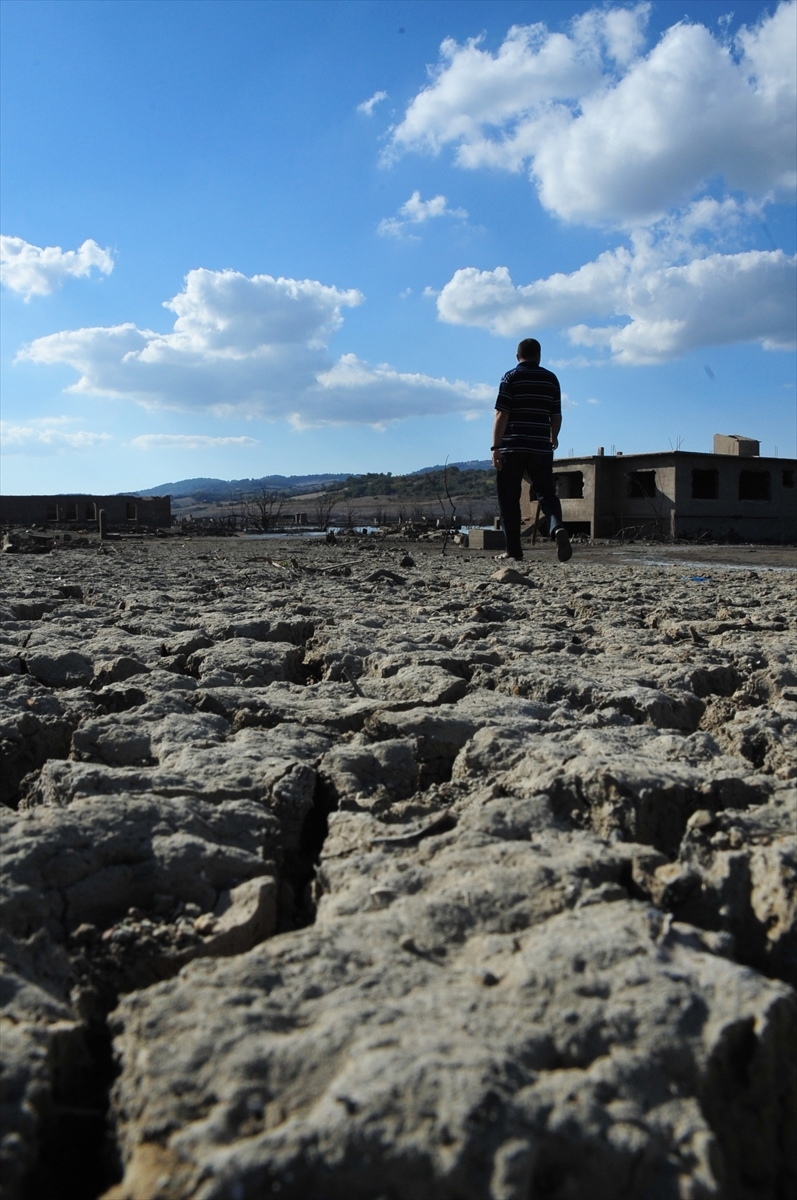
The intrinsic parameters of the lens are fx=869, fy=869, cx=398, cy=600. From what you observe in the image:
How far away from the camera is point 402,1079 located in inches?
38.0

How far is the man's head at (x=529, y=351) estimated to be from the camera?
6914mm

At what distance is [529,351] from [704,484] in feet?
52.7

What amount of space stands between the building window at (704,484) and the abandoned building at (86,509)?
18.7m

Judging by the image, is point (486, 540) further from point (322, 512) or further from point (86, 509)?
point (322, 512)

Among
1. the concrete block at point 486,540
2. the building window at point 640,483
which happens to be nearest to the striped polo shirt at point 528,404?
the concrete block at point 486,540

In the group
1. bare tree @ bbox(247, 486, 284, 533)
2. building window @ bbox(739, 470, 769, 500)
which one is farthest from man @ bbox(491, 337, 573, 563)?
bare tree @ bbox(247, 486, 284, 533)

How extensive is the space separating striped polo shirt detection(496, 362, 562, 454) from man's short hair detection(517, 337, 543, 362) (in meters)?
0.07

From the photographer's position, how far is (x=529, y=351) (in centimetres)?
694

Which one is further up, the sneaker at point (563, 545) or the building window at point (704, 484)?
the building window at point (704, 484)

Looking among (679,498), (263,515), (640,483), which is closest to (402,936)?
(679,498)

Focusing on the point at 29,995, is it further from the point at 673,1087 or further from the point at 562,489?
the point at 562,489

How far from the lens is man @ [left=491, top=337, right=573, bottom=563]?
6863 mm

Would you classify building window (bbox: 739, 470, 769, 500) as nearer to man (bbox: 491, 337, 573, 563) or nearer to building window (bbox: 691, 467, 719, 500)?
building window (bbox: 691, 467, 719, 500)

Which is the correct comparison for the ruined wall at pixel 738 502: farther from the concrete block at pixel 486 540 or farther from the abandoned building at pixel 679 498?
the concrete block at pixel 486 540
